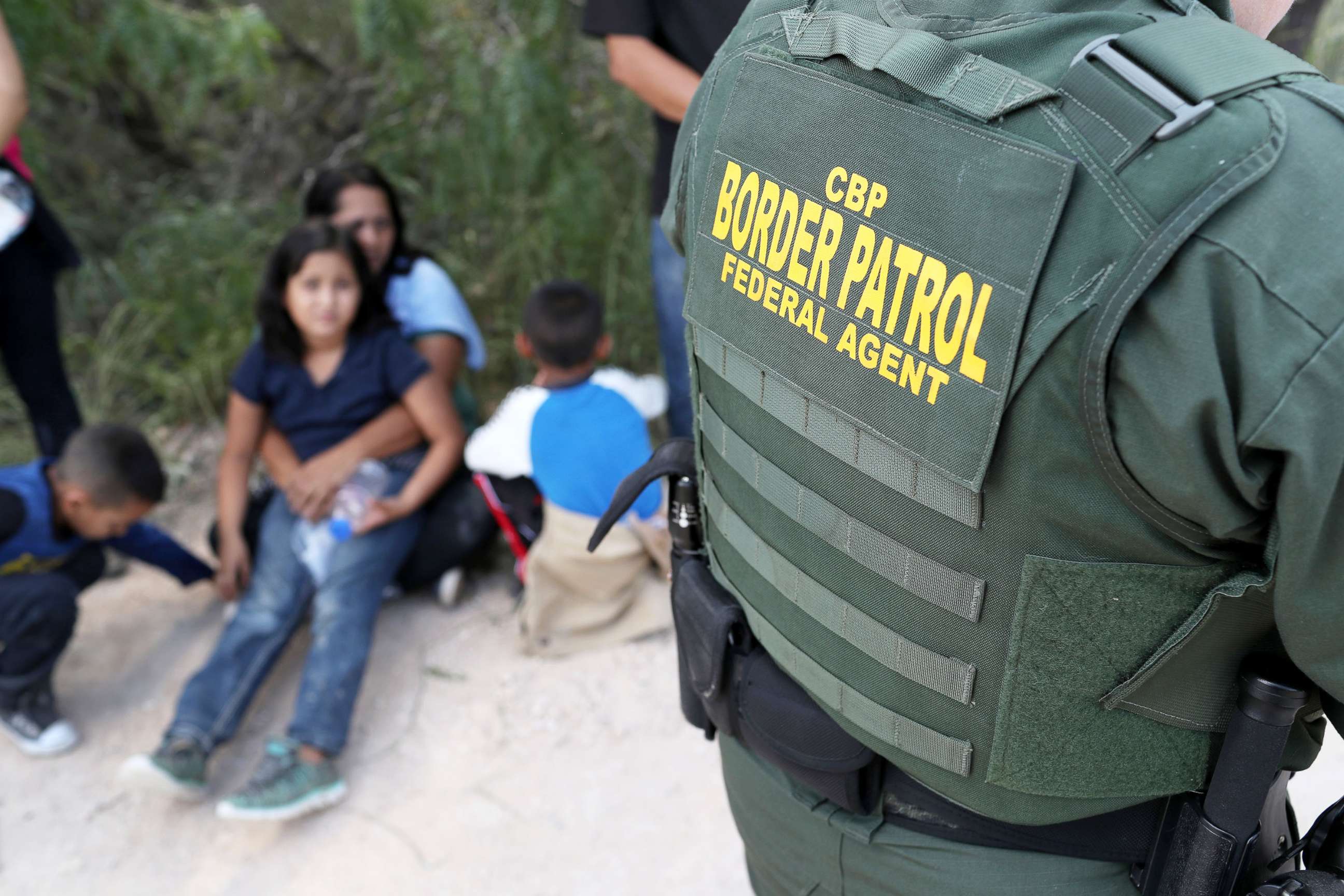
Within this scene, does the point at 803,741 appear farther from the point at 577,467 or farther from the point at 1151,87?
the point at 577,467

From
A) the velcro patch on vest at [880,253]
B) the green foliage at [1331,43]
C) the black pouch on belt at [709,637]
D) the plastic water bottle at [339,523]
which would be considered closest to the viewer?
the velcro patch on vest at [880,253]

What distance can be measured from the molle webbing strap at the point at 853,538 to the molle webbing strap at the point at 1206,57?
1.29 feet

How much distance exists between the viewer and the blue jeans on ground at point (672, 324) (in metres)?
2.77

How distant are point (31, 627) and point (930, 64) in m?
2.48

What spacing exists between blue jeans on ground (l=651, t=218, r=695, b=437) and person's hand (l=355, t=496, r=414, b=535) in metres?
0.76

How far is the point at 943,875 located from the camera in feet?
3.42

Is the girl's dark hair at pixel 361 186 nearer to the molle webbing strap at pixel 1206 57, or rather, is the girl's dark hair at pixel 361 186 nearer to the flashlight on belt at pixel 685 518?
the flashlight on belt at pixel 685 518

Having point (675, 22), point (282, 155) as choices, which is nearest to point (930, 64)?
point (675, 22)

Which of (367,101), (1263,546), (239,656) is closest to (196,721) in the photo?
(239,656)

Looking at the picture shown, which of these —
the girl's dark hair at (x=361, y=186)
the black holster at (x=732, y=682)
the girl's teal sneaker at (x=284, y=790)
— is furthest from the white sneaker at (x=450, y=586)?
the black holster at (x=732, y=682)

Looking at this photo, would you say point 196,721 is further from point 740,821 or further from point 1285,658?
point 1285,658

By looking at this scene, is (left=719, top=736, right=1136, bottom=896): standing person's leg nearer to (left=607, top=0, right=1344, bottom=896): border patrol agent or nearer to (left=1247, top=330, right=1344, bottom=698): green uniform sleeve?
(left=607, top=0, right=1344, bottom=896): border patrol agent

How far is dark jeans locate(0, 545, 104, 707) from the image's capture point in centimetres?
251

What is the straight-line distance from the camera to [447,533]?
296cm
